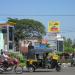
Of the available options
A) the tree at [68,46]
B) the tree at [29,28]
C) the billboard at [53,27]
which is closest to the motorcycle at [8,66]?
the billboard at [53,27]

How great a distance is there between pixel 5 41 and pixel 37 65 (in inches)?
896

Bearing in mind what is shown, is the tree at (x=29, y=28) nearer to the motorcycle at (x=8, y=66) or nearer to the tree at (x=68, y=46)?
the tree at (x=68, y=46)

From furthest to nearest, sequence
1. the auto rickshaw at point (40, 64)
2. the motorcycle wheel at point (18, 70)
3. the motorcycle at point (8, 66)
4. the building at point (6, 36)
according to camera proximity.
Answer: the building at point (6, 36)
the auto rickshaw at point (40, 64)
the motorcycle at point (8, 66)
the motorcycle wheel at point (18, 70)

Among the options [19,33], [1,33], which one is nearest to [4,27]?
[1,33]

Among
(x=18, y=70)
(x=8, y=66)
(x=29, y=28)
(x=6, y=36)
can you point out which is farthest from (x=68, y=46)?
(x=8, y=66)

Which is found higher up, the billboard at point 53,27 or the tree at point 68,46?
the billboard at point 53,27

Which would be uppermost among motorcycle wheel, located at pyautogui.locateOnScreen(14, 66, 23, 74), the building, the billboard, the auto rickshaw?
the billboard

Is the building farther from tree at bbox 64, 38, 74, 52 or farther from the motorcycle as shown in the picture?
tree at bbox 64, 38, 74, 52

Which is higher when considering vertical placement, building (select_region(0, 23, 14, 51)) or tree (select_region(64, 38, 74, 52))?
building (select_region(0, 23, 14, 51))

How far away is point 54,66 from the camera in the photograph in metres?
31.6

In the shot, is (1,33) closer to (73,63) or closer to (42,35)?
(73,63)

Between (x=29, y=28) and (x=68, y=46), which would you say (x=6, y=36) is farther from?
(x=68, y=46)

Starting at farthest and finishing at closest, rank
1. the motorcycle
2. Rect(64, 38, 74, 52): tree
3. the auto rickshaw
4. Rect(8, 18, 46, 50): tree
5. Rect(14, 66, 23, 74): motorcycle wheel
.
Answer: Rect(64, 38, 74, 52): tree
Rect(8, 18, 46, 50): tree
the auto rickshaw
the motorcycle
Rect(14, 66, 23, 74): motorcycle wheel

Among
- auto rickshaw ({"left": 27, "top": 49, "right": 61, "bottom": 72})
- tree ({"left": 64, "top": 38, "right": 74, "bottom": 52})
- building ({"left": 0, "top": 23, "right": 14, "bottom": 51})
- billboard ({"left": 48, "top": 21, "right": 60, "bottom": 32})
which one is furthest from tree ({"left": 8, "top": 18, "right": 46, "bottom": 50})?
auto rickshaw ({"left": 27, "top": 49, "right": 61, "bottom": 72})
